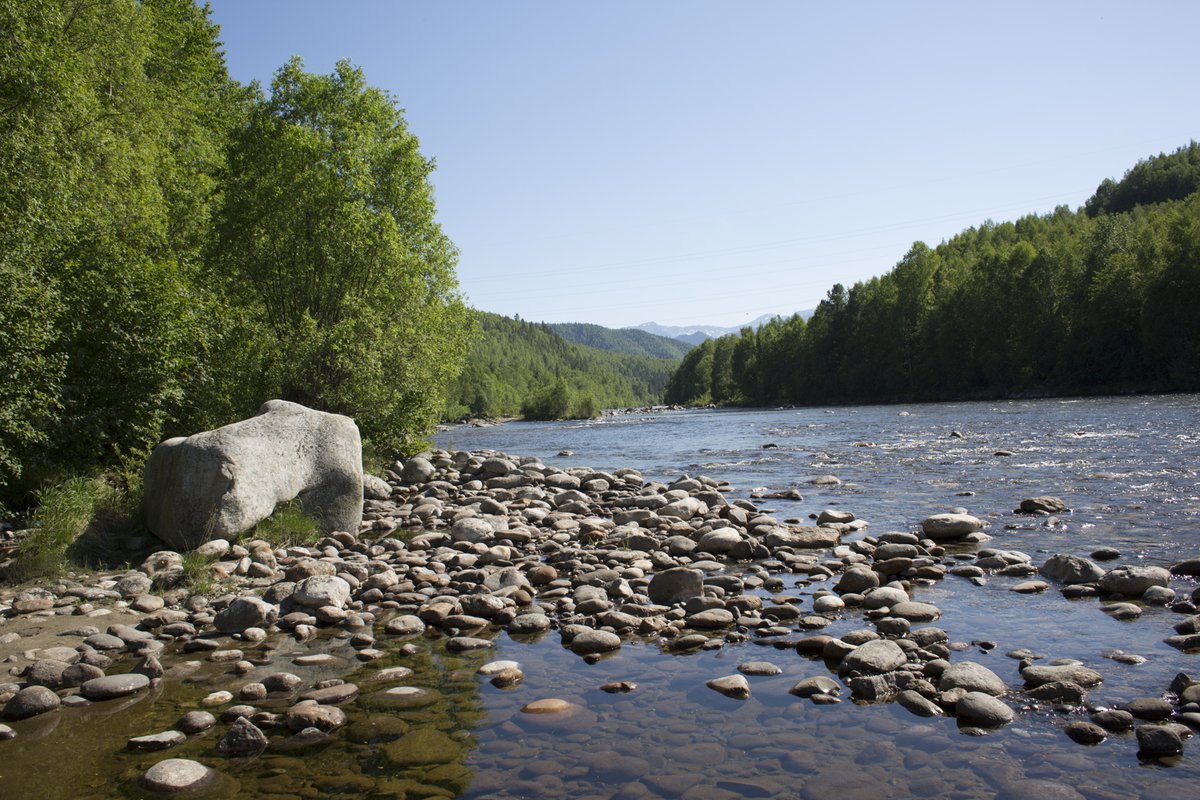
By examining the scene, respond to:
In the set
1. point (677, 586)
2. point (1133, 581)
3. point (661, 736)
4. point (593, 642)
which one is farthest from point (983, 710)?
point (1133, 581)

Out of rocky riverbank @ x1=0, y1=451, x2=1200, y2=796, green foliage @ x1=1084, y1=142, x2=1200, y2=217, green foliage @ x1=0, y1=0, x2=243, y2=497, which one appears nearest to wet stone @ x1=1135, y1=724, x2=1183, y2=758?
rocky riverbank @ x1=0, y1=451, x2=1200, y2=796

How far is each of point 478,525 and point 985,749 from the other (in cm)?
922

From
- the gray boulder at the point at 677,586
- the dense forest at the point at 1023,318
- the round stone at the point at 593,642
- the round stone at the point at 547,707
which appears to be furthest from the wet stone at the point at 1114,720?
the dense forest at the point at 1023,318

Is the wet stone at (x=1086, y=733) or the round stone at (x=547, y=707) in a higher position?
the wet stone at (x=1086, y=733)

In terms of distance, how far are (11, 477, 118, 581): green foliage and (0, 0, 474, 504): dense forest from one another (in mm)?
742

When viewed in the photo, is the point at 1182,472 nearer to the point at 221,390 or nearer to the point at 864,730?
the point at 864,730

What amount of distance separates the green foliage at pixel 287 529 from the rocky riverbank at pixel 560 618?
0.43 meters

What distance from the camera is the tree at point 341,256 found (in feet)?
66.9

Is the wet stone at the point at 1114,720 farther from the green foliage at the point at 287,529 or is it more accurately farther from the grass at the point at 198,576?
the green foliage at the point at 287,529

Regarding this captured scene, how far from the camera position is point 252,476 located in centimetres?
1182

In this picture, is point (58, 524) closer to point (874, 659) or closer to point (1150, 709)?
point (874, 659)

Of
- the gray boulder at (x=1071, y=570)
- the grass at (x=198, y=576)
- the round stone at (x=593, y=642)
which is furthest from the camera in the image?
the grass at (x=198, y=576)

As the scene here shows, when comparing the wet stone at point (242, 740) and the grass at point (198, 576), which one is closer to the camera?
the wet stone at point (242, 740)

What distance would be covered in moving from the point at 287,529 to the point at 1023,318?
281ft
